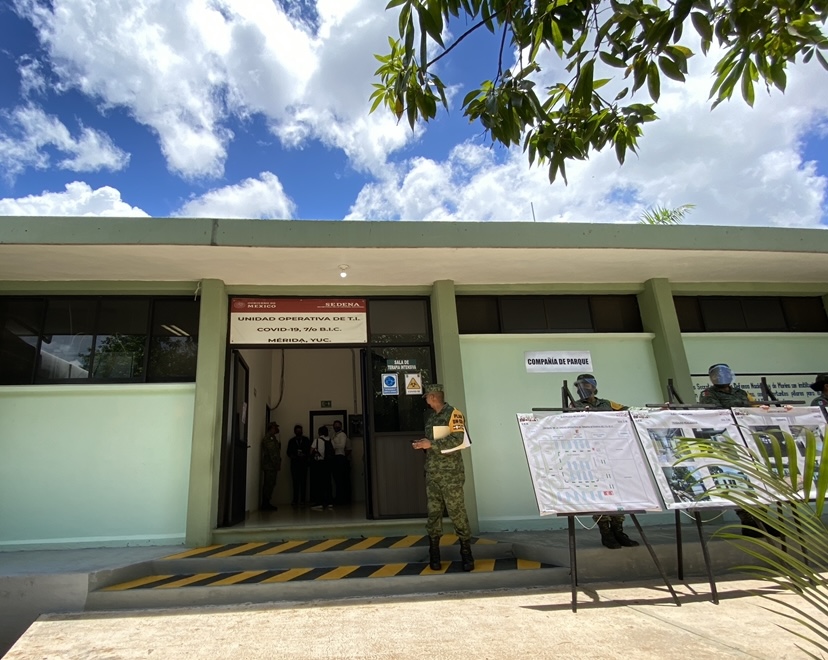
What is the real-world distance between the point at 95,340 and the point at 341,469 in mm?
4625

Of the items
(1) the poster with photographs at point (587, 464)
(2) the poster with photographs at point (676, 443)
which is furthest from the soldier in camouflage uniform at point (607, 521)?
(2) the poster with photographs at point (676, 443)

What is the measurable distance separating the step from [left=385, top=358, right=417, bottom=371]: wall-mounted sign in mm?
2115

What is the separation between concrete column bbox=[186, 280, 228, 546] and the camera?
5500 mm

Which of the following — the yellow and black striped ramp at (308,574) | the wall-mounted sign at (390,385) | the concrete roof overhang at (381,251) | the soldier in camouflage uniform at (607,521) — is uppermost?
the concrete roof overhang at (381,251)

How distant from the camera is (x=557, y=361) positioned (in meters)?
6.73

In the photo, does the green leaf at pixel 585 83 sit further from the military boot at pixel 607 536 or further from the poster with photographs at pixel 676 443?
the military boot at pixel 607 536

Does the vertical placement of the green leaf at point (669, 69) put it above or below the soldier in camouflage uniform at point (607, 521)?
above

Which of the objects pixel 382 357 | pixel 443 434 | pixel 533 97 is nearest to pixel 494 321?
pixel 382 357

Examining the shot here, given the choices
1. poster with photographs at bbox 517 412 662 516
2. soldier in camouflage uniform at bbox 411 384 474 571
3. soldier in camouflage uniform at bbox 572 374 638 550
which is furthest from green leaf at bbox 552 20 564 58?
soldier in camouflage uniform at bbox 411 384 474 571

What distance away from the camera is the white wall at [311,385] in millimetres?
10430

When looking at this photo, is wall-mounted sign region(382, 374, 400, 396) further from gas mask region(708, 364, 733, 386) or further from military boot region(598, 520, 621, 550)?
gas mask region(708, 364, 733, 386)

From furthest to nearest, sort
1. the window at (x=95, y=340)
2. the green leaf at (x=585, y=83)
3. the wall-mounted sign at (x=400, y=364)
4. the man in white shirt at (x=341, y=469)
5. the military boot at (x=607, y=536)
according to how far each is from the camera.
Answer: the man in white shirt at (x=341, y=469)
the wall-mounted sign at (x=400, y=364)
the window at (x=95, y=340)
the military boot at (x=607, y=536)
the green leaf at (x=585, y=83)

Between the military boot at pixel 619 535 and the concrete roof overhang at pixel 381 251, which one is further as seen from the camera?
the concrete roof overhang at pixel 381 251

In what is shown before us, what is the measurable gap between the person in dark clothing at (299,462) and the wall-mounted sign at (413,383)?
3811 mm
